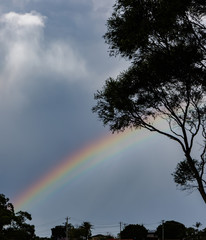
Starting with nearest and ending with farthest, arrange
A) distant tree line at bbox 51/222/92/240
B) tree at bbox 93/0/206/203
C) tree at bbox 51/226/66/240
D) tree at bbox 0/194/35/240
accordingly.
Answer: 1. tree at bbox 93/0/206/203
2. tree at bbox 0/194/35/240
3. distant tree line at bbox 51/222/92/240
4. tree at bbox 51/226/66/240

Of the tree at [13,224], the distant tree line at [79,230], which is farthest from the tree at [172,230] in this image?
the tree at [13,224]

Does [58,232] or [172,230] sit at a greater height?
[58,232]

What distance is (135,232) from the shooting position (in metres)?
121

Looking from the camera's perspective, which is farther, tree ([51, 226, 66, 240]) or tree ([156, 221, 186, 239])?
tree ([51, 226, 66, 240])

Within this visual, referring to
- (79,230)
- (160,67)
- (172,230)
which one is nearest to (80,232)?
(79,230)

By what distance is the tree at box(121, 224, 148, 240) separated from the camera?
12075 centimetres

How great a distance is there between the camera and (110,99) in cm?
2041

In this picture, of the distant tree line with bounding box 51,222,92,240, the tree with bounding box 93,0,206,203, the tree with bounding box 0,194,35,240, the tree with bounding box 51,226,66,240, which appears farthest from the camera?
the tree with bounding box 51,226,66,240

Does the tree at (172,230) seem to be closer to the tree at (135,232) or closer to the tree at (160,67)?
the tree at (135,232)

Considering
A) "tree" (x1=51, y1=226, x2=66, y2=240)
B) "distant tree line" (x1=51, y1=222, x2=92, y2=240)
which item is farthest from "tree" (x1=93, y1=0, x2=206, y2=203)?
"tree" (x1=51, y1=226, x2=66, y2=240)

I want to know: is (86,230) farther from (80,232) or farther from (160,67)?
(160,67)

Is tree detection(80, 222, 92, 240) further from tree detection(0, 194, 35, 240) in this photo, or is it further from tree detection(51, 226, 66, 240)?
tree detection(0, 194, 35, 240)

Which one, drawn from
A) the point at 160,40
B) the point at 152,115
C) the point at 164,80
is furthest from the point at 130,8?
the point at 152,115

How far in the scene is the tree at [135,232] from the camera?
121m
